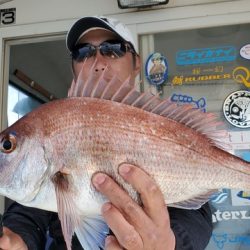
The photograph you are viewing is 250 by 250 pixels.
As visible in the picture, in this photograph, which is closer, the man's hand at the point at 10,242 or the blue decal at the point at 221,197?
the man's hand at the point at 10,242

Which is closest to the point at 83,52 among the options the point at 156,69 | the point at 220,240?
the point at 156,69

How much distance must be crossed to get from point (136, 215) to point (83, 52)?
73cm

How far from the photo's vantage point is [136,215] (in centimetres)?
89

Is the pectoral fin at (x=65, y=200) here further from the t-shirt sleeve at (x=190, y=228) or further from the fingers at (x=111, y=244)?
the t-shirt sleeve at (x=190, y=228)

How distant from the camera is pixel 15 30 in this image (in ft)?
8.27

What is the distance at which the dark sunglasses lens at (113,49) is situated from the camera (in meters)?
1.43

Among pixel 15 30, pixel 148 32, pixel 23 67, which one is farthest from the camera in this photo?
pixel 23 67

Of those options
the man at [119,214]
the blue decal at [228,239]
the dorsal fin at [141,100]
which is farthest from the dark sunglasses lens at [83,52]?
the blue decal at [228,239]

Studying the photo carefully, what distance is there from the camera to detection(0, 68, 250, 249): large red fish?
2.77 feet

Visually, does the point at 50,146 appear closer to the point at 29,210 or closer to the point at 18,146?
the point at 18,146

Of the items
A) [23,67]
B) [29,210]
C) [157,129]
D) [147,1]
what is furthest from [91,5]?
[157,129]

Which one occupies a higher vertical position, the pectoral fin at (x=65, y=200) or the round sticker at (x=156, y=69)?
the round sticker at (x=156, y=69)

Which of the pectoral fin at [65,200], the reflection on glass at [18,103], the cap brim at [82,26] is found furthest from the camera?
the reflection on glass at [18,103]

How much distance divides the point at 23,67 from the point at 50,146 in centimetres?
279
